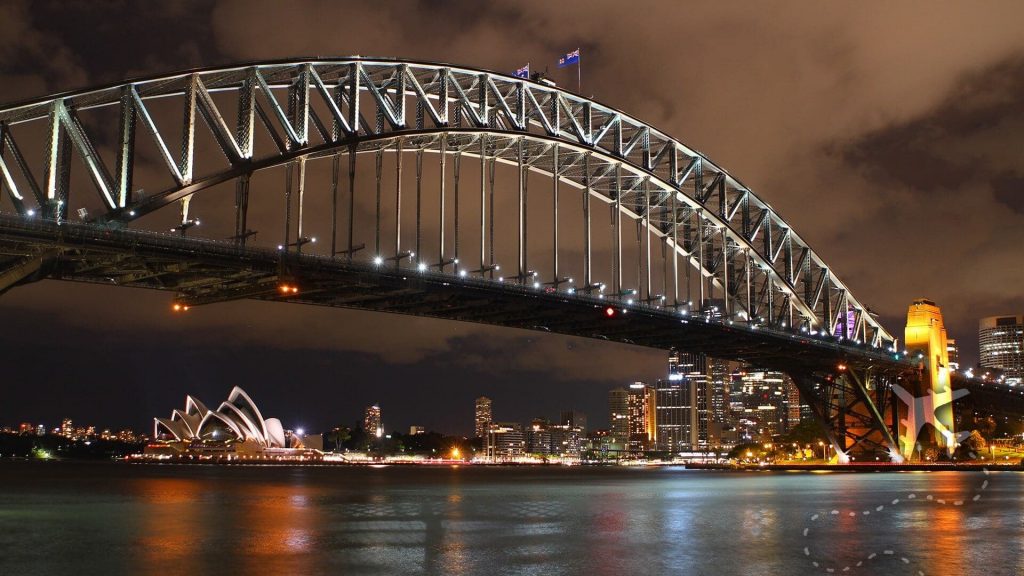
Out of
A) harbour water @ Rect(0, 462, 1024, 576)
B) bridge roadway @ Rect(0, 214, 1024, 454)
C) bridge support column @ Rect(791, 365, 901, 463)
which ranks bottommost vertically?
harbour water @ Rect(0, 462, 1024, 576)

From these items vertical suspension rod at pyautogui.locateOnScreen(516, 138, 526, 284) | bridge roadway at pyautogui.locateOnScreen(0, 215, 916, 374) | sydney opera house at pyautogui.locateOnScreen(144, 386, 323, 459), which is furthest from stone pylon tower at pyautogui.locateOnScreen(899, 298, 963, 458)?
sydney opera house at pyautogui.locateOnScreen(144, 386, 323, 459)

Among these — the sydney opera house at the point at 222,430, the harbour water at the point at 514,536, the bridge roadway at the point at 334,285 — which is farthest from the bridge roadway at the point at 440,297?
the sydney opera house at the point at 222,430

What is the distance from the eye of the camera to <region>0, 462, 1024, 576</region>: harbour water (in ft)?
64.4

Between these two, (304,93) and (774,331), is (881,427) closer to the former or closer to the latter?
(774,331)

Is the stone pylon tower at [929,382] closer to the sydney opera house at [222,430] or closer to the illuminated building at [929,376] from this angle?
the illuminated building at [929,376]

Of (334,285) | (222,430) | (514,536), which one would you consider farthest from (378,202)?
(222,430)

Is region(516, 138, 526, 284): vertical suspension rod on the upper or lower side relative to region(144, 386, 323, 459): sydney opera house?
upper

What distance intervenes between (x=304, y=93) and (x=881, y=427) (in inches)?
2214

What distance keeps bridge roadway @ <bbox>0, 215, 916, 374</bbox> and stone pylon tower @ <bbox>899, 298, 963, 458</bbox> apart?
Result: 58.4 feet

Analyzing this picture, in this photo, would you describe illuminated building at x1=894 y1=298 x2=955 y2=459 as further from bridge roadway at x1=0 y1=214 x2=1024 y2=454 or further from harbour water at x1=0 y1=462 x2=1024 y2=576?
harbour water at x1=0 y1=462 x2=1024 y2=576

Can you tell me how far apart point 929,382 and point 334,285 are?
59130 mm

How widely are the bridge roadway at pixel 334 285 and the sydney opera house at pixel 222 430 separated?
8334 centimetres

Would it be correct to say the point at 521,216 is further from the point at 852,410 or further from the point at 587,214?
the point at 852,410

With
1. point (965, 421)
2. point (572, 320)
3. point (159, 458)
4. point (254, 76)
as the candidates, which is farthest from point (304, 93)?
point (159, 458)
